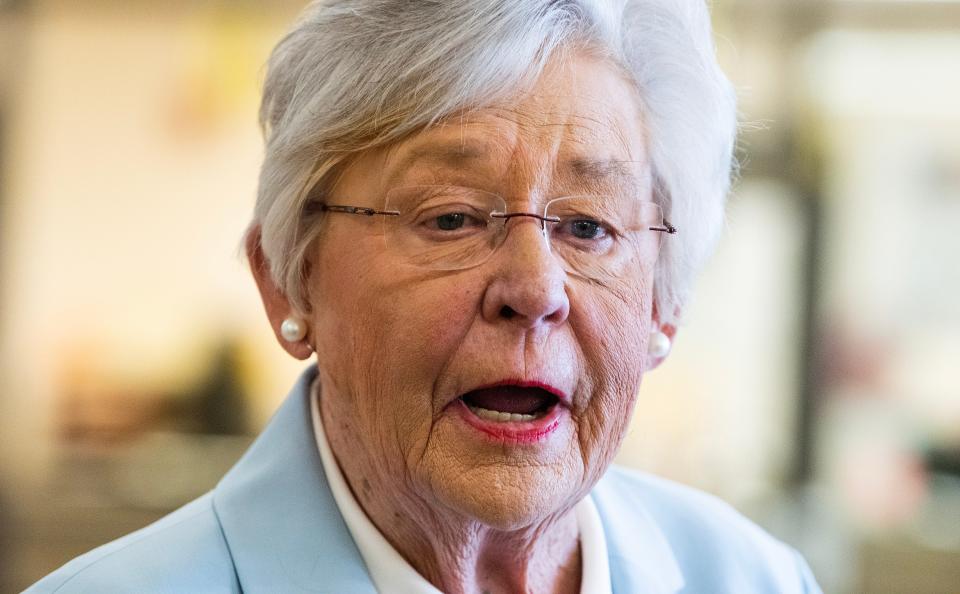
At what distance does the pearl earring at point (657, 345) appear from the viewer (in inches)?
69.8

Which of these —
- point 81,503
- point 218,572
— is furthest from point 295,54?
point 81,503

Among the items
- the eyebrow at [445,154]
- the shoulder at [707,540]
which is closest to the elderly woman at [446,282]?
the eyebrow at [445,154]

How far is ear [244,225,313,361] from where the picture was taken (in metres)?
1.68

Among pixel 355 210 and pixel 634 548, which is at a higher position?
pixel 355 210

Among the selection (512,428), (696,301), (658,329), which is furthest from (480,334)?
(696,301)

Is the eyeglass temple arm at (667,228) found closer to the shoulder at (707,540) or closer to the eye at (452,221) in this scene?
the eye at (452,221)

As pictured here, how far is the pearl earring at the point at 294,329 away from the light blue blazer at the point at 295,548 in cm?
11

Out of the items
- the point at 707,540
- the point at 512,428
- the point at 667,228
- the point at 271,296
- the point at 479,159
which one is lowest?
the point at 707,540

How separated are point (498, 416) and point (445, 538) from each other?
0.67 ft

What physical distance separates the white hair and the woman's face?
3 centimetres

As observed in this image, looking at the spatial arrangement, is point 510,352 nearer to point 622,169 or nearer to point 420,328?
point 420,328

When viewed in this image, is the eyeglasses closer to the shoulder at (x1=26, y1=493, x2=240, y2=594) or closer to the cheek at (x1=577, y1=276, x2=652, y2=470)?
the cheek at (x1=577, y1=276, x2=652, y2=470)

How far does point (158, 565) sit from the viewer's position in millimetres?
1480

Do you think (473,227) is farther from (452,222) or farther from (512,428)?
(512,428)
